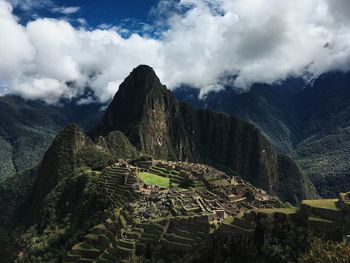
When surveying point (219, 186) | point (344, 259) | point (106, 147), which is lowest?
point (344, 259)

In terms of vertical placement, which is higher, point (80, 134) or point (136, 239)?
point (80, 134)

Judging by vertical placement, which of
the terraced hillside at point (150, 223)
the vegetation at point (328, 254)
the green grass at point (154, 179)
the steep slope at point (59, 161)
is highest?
the steep slope at point (59, 161)

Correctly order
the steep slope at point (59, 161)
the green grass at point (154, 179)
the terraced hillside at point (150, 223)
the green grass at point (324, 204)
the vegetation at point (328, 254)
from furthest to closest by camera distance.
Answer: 1. the steep slope at point (59, 161)
2. the green grass at point (154, 179)
3. the terraced hillside at point (150, 223)
4. the green grass at point (324, 204)
5. the vegetation at point (328, 254)

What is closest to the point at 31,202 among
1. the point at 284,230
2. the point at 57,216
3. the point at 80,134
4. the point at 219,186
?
the point at 80,134

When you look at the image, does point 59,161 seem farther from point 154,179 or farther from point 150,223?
point 150,223

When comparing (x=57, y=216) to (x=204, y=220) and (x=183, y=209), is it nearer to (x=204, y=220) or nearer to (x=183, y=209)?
(x=183, y=209)

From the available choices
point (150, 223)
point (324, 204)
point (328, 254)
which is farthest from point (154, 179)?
point (328, 254)

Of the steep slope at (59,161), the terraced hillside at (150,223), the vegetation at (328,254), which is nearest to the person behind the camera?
the vegetation at (328,254)

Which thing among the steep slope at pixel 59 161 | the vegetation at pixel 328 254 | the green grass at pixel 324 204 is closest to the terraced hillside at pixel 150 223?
the green grass at pixel 324 204

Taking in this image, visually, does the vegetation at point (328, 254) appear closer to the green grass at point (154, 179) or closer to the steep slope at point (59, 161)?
the green grass at point (154, 179)
